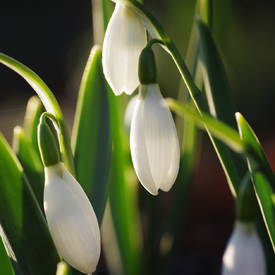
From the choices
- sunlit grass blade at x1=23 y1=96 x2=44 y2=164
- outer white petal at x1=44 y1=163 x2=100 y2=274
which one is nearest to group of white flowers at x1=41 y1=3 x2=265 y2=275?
outer white petal at x1=44 y1=163 x2=100 y2=274

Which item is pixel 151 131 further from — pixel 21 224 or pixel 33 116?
pixel 33 116

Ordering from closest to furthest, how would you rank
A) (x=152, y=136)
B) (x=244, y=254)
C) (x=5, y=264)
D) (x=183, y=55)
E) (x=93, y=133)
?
(x=244, y=254) → (x=152, y=136) → (x=5, y=264) → (x=93, y=133) → (x=183, y=55)

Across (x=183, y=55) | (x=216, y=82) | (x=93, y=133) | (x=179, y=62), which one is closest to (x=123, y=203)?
(x=93, y=133)

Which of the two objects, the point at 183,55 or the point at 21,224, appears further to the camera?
the point at 183,55

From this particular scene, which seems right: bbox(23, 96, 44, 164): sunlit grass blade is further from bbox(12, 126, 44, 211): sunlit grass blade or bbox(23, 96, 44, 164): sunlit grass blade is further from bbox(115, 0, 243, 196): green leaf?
bbox(115, 0, 243, 196): green leaf

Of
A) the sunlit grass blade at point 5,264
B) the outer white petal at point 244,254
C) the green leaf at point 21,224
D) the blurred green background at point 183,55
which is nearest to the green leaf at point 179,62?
the outer white petal at point 244,254

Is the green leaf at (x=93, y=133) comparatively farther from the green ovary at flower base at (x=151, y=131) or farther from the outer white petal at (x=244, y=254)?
the outer white petal at (x=244, y=254)
